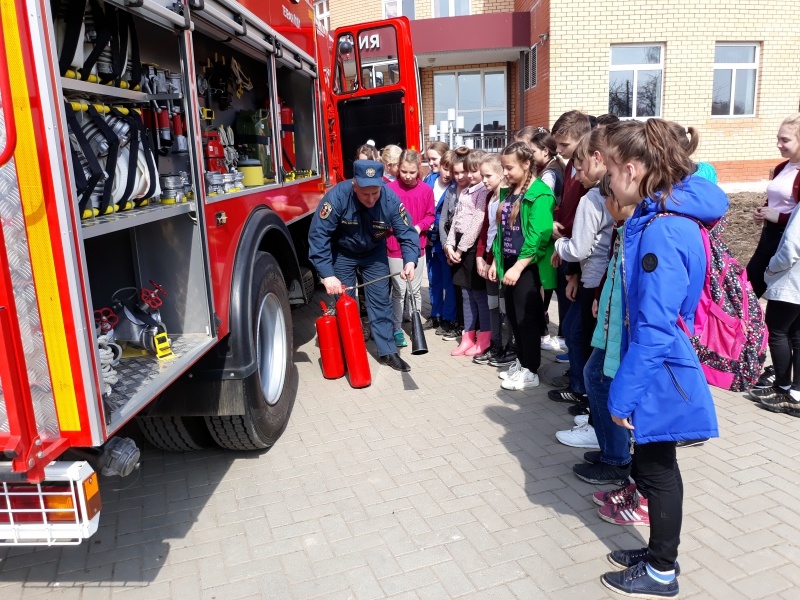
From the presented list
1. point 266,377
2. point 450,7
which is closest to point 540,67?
point 450,7

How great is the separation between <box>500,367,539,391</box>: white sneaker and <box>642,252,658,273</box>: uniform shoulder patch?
8.38 feet

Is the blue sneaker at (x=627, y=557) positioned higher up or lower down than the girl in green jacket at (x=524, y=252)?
lower down

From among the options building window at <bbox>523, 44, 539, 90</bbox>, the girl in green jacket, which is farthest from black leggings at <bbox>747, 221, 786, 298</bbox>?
building window at <bbox>523, 44, 539, 90</bbox>

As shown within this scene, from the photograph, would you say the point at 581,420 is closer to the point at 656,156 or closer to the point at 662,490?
the point at 662,490

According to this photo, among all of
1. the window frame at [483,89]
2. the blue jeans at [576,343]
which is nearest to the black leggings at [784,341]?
the blue jeans at [576,343]

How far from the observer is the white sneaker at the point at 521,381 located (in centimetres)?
465

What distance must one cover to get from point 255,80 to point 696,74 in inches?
472

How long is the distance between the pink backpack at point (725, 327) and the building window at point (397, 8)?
17.1m

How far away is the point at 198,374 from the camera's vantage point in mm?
3107

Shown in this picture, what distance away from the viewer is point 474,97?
1873 centimetres

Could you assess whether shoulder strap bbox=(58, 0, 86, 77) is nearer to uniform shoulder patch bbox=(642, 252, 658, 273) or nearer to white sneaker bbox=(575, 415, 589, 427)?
uniform shoulder patch bbox=(642, 252, 658, 273)

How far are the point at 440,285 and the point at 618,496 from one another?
11.2ft

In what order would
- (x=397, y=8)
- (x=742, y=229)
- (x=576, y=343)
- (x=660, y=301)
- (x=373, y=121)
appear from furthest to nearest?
(x=397, y=8), (x=742, y=229), (x=373, y=121), (x=576, y=343), (x=660, y=301)

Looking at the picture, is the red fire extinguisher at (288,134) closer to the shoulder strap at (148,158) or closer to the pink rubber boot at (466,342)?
the pink rubber boot at (466,342)
